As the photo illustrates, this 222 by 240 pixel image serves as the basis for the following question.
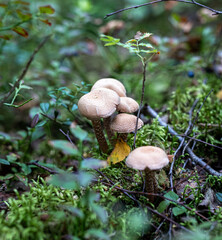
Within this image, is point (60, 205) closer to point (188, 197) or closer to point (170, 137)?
point (188, 197)

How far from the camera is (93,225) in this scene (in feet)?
4.15

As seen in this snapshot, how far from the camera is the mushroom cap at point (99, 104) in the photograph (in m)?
1.54

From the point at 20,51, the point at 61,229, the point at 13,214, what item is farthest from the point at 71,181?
the point at 20,51

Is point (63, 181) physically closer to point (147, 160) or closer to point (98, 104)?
point (147, 160)

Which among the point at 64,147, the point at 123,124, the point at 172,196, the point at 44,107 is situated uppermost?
the point at 64,147

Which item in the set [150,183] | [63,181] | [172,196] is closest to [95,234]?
[63,181]

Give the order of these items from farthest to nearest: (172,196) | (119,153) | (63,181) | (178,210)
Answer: (119,153) < (172,196) < (178,210) < (63,181)

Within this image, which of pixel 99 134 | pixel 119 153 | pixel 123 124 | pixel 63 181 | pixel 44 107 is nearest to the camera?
pixel 63 181

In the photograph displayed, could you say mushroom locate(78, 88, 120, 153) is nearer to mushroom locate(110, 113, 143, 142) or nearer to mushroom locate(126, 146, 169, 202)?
mushroom locate(110, 113, 143, 142)

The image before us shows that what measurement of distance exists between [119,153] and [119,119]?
30 centimetres

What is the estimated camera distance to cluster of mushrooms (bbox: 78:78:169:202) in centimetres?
130

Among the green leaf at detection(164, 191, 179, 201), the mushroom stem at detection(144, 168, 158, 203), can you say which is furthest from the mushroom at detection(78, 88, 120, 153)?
the green leaf at detection(164, 191, 179, 201)

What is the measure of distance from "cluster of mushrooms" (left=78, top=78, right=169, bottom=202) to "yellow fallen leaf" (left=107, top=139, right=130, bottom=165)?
0.07 meters

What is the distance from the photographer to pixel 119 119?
5.56ft
